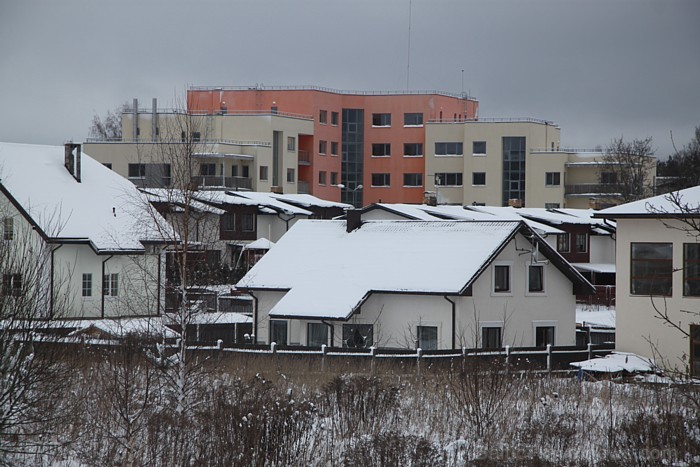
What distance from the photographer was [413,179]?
100 meters

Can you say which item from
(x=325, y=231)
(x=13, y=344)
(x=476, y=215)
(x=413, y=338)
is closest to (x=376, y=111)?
(x=476, y=215)

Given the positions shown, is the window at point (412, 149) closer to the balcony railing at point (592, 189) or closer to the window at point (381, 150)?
the window at point (381, 150)

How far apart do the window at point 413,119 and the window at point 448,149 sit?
14.9ft

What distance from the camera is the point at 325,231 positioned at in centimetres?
4069

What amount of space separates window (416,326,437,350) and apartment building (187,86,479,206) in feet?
202

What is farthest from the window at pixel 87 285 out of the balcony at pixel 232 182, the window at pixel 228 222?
the balcony at pixel 232 182

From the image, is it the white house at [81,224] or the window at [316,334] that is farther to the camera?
the white house at [81,224]

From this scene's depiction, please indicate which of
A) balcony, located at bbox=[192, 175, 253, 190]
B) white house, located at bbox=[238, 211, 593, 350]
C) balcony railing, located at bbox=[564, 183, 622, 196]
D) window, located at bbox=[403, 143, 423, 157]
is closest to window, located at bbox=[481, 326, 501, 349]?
white house, located at bbox=[238, 211, 593, 350]

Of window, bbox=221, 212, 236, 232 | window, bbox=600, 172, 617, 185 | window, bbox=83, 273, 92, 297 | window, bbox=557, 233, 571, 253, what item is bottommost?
window, bbox=83, 273, 92, 297

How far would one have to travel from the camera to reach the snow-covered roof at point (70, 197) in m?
43.7

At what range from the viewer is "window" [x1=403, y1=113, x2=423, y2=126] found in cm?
9994

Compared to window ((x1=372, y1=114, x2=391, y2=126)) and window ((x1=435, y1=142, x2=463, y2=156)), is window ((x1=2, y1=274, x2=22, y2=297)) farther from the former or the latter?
window ((x1=372, y1=114, x2=391, y2=126))

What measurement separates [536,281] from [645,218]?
4.68m

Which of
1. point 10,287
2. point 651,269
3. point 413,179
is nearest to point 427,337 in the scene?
point 651,269
